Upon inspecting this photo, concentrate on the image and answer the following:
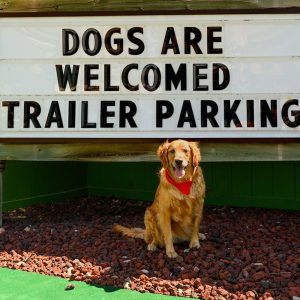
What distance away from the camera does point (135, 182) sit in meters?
7.41

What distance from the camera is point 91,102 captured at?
547cm

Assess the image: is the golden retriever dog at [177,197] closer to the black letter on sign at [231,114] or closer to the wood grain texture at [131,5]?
the black letter on sign at [231,114]

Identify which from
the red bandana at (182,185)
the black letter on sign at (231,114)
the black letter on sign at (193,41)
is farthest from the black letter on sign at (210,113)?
the red bandana at (182,185)

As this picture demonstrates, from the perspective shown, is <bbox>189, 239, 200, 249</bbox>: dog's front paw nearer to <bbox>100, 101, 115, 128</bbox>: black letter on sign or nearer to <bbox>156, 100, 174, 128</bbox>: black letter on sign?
<bbox>156, 100, 174, 128</bbox>: black letter on sign

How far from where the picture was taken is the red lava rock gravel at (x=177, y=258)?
3.70 meters

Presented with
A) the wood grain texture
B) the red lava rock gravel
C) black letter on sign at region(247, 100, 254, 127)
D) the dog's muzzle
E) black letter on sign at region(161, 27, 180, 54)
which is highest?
the wood grain texture

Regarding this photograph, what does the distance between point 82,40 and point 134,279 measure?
10.1ft

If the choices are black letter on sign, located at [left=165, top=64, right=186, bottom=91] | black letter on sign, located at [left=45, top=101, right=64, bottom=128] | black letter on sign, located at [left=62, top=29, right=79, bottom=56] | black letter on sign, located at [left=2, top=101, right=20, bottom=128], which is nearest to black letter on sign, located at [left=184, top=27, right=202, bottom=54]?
black letter on sign, located at [left=165, top=64, right=186, bottom=91]

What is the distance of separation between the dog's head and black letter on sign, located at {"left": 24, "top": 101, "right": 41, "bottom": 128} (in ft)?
6.37

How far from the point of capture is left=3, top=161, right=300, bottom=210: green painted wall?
21.3ft

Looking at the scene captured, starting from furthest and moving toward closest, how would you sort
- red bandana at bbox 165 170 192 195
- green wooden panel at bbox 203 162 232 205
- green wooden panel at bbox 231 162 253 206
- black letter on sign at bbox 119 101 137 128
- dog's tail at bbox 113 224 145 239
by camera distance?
green wooden panel at bbox 203 162 232 205 < green wooden panel at bbox 231 162 253 206 < black letter on sign at bbox 119 101 137 128 < dog's tail at bbox 113 224 145 239 < red bandana at bbox 165 170 192 195

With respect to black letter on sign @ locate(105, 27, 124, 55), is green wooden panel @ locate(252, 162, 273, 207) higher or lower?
lower

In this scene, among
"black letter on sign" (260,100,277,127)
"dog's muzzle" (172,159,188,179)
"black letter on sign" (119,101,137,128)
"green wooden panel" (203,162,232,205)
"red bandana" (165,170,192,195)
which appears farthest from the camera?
"green wooden panel" (203,162,232,205)

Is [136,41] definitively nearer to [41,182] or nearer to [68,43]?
[68,43]
